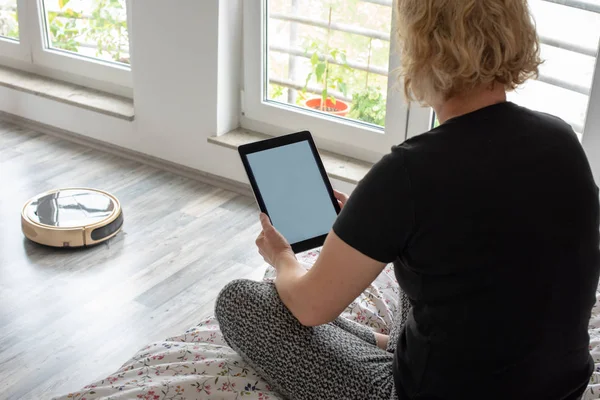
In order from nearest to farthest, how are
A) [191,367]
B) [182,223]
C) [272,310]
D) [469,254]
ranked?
[469,254] → [272,310] → [191,367] → [182,223]

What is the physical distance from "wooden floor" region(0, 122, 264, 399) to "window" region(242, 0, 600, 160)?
0.40 metres

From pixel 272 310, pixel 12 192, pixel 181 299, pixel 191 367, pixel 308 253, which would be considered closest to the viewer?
pixel 272 310

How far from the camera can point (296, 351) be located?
52.0 inches

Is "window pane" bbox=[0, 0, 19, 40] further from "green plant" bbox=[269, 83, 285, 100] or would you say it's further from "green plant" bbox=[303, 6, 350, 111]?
"green plant" bbox=[303, 6, 350, 111]

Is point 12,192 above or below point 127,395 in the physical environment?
below

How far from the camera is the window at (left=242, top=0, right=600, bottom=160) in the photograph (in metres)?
2.42

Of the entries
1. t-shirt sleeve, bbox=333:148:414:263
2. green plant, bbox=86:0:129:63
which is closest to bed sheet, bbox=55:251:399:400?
t-shirt sleeve, bbox=333:148:414:263

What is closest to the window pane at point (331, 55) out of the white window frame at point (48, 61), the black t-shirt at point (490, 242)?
the white window frame at point (48, 61)

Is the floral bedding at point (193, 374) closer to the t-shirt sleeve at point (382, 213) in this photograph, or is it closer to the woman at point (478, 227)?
the woman at point (478, 227)

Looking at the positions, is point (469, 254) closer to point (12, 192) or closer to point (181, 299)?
point (181, 299)

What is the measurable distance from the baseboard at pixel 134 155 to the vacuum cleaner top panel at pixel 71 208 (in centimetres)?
46

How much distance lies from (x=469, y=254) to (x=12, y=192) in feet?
7.62

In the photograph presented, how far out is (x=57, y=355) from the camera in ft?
6.71

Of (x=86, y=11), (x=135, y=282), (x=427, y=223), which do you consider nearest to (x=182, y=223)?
(x=135, y=282)
